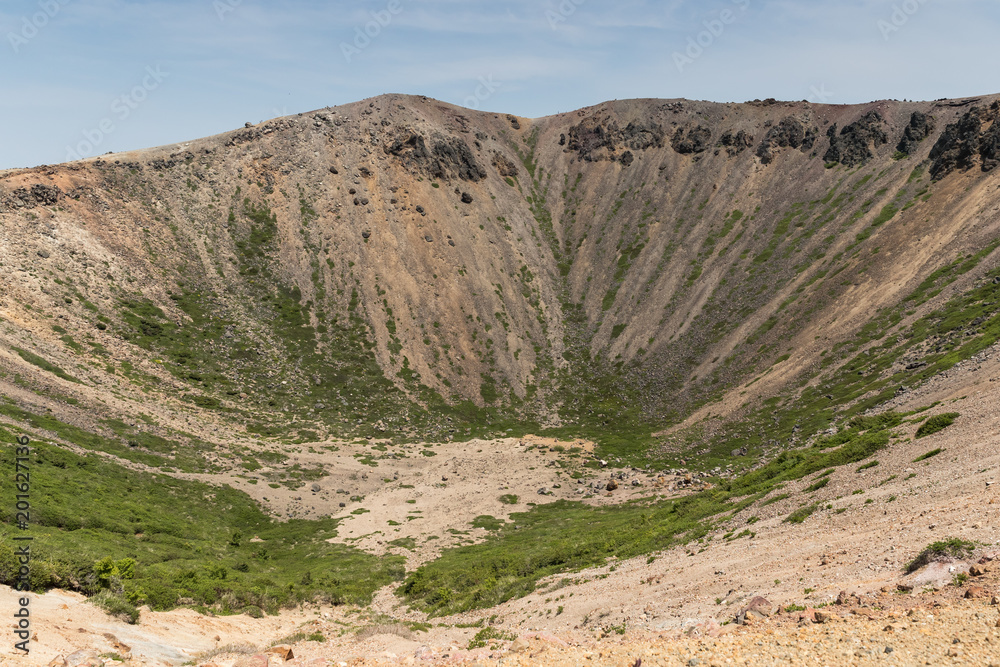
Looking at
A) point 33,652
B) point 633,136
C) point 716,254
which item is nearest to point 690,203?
point 716,254

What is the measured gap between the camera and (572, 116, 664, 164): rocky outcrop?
143000 mm

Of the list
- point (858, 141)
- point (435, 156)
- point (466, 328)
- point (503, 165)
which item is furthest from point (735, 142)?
point (466, 328)

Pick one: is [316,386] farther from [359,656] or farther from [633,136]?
[633,136]

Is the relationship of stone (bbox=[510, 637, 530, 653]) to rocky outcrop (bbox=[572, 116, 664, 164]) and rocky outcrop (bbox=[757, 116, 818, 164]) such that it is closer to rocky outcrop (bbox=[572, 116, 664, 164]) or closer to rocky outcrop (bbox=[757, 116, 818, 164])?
rocky outcrop (bbox=[757, 116, 818, 164])

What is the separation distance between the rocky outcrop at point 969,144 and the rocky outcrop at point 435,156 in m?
86.6

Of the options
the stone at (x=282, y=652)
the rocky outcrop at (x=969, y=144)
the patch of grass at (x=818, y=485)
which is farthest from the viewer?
the rocky outcrop at (x=969, y=144)

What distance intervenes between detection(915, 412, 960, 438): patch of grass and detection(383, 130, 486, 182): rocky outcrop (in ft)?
358

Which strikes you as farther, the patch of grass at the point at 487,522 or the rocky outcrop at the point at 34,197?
the rocky outcrop at the point at 34,197

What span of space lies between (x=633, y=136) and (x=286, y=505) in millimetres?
119169

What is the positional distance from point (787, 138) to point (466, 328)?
82687mm

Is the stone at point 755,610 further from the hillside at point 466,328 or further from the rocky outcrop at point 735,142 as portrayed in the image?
the rocky outcrop at point 735,142

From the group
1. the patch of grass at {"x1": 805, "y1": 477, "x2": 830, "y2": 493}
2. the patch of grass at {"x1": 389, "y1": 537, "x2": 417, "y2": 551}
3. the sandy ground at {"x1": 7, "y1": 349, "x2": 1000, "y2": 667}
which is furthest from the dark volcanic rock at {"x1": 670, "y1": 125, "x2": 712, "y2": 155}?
the patch of grass at {"x1": 805, "y1": 477, "x2": 830, "y2": 493}

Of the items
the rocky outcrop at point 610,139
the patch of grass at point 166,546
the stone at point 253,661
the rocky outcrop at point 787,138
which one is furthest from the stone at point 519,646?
the rocky outcrop at point 610,139

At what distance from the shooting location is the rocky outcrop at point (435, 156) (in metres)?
129
